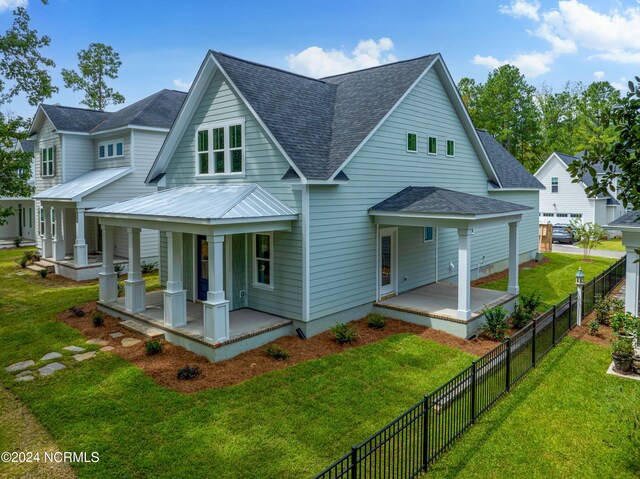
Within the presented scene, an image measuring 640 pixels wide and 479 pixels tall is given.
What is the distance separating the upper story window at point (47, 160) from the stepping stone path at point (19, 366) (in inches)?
693

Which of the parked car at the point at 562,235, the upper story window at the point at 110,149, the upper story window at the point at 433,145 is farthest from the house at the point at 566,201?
the upper story window at the point at 110,149

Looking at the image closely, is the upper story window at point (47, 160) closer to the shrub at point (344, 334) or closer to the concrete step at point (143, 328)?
the concrete step at point (143, 328)

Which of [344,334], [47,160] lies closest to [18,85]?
[47,160]

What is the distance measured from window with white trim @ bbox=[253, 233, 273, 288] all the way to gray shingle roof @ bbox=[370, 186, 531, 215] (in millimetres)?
3476

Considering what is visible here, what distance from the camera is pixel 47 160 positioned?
999 inches

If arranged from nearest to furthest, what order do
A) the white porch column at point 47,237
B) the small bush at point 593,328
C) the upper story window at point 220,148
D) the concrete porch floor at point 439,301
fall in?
the small bush at point 593,328
the concrete porch floor at point 439,301
the upper story window at point 220,148
the white porch column at point 47,237

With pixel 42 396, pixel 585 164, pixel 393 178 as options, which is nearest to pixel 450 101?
pixel 393 178

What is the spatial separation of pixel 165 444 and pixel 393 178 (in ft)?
35.2

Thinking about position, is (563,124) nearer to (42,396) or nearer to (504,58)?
(504,58)

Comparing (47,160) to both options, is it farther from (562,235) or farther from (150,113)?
(562,235)

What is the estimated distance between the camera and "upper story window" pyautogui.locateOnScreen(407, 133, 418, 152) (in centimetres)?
1563

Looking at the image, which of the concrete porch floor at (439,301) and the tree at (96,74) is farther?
the tree at (96,74)

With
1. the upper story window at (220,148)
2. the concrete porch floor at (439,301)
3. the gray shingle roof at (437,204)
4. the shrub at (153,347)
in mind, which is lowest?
the shrub at (153,347)

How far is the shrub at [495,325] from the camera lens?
12.2m
